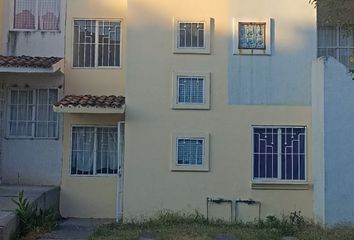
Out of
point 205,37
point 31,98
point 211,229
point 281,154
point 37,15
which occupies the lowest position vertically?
point 211,229

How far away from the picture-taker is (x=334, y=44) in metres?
13.9

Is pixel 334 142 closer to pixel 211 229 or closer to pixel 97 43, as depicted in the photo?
pixel 211 229

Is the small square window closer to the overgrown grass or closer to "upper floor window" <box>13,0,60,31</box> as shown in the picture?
the overgrown grass

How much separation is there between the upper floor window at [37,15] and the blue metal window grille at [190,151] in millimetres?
4788

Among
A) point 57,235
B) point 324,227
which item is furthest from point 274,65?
point 57,235

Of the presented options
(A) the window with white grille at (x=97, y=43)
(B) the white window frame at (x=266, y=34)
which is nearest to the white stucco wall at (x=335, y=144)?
(B) the white window frame at (x=266, y=34)

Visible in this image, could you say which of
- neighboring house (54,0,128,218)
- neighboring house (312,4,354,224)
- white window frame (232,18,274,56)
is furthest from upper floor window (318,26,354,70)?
neighboring house (54,0,128,218)

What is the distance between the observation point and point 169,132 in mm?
12953

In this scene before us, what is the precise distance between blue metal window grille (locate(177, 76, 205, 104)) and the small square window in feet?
3.80

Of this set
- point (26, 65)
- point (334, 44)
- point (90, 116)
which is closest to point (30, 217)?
point (90, 116)

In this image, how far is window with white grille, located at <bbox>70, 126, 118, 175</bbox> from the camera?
46.7 ft

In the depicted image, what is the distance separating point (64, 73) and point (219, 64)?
4.19 metres

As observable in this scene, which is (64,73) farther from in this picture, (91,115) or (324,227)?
(324,227)

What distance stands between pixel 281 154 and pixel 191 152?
6.95 ft
